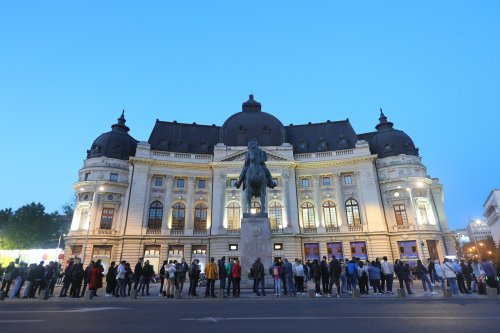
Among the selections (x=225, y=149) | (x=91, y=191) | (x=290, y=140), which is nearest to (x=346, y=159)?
(x=290, y=140)

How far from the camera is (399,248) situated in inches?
1599

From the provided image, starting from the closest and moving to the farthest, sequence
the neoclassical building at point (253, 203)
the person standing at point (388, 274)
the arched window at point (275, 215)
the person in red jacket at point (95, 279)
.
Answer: the person in red jacket at point (95, 279), the person standing at point (388, 274), the neoclassical building at point (253, 203), the arched window at point (275, 215)

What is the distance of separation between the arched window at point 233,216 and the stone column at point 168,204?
868 cm

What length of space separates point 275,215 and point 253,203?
3.95m

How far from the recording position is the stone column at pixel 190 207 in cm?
4197

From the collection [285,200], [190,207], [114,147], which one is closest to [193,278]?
[285,200]

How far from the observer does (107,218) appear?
41469mm

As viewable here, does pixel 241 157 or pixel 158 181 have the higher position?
pixel 241 157

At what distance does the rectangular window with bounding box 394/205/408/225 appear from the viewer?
42062 millimetres

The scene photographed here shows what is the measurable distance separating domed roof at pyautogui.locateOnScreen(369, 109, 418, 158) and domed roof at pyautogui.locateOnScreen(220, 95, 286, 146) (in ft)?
51.7

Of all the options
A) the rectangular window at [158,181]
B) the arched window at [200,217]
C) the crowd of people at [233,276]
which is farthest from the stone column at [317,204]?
the crowd of people at [233,276]

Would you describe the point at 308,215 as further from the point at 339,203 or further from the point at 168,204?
the point at 168,204

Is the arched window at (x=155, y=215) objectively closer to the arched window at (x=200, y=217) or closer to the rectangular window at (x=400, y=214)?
the arched window at (x=200, y=217)

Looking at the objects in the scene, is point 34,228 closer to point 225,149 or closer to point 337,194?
point 225,149
